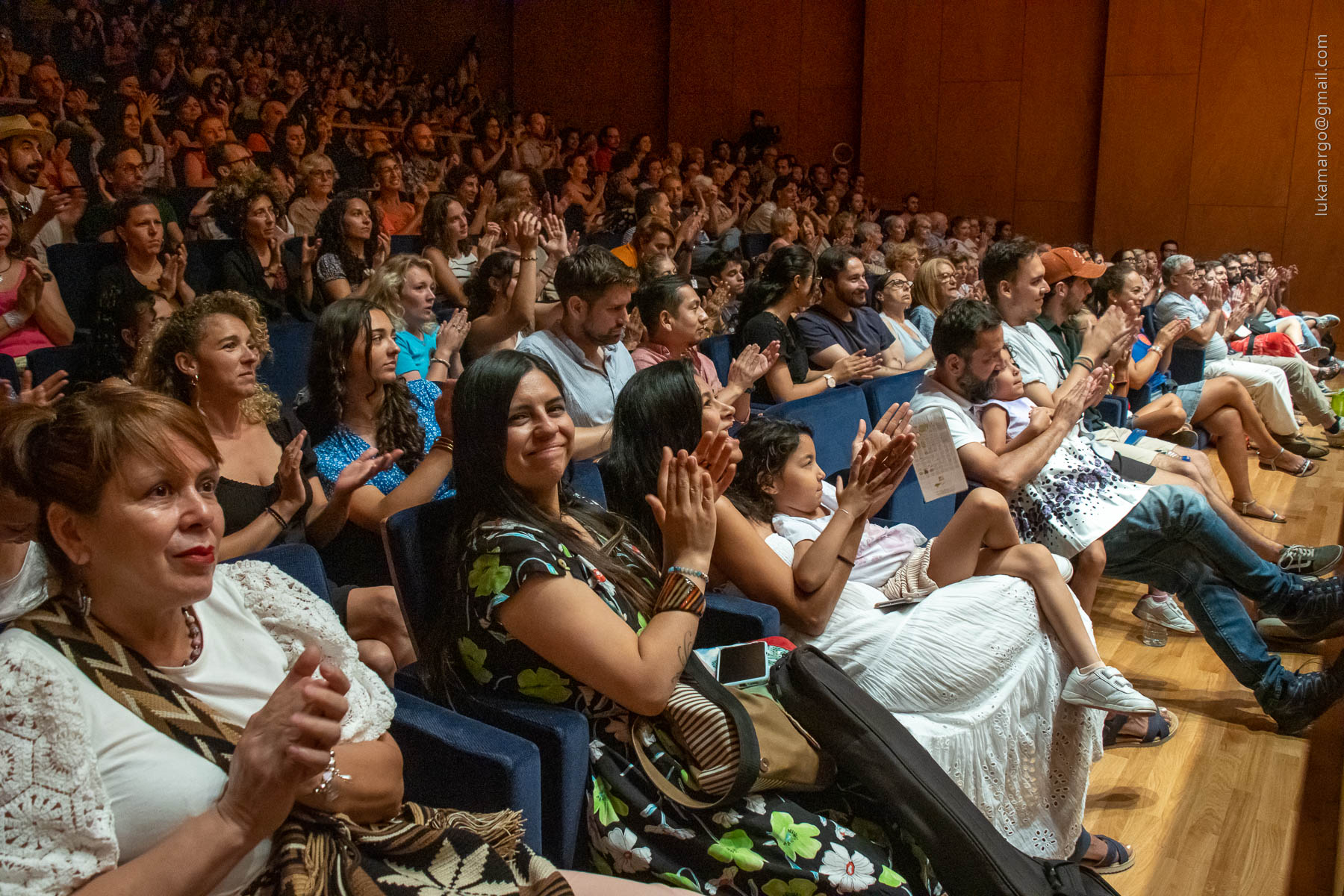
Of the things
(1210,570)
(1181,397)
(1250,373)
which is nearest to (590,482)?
(1210,570)

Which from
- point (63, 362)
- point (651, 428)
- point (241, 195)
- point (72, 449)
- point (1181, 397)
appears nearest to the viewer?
point (72, 449)

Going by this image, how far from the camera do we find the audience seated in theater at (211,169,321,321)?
3656 mm

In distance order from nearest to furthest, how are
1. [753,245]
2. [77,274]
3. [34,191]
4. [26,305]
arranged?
[26,305], [77,274], [34,191], [753,245]

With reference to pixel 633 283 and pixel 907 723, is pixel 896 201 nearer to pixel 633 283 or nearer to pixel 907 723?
pixel 633 283

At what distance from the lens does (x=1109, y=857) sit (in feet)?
6.50

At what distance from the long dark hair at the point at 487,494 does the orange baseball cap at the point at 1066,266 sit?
2741 mm

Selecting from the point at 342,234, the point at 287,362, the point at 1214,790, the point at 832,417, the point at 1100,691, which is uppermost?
the point at 342,234

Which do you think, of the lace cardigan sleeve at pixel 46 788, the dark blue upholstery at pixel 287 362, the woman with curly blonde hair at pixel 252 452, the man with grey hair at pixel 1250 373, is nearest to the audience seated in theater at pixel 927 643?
the woman with curly blonde hair at pixel 252 452

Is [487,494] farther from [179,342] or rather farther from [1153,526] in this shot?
[1153,526]

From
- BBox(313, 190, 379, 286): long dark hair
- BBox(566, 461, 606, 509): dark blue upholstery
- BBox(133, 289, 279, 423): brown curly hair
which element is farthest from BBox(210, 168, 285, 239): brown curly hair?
BBox(566, 461, 606, 509): dark blue upholstery

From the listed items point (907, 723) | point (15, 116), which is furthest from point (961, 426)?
point (15, 116)

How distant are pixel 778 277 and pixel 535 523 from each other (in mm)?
2549

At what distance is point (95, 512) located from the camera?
0.98 metres

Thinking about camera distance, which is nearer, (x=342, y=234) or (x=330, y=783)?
(x=330, y=783)
